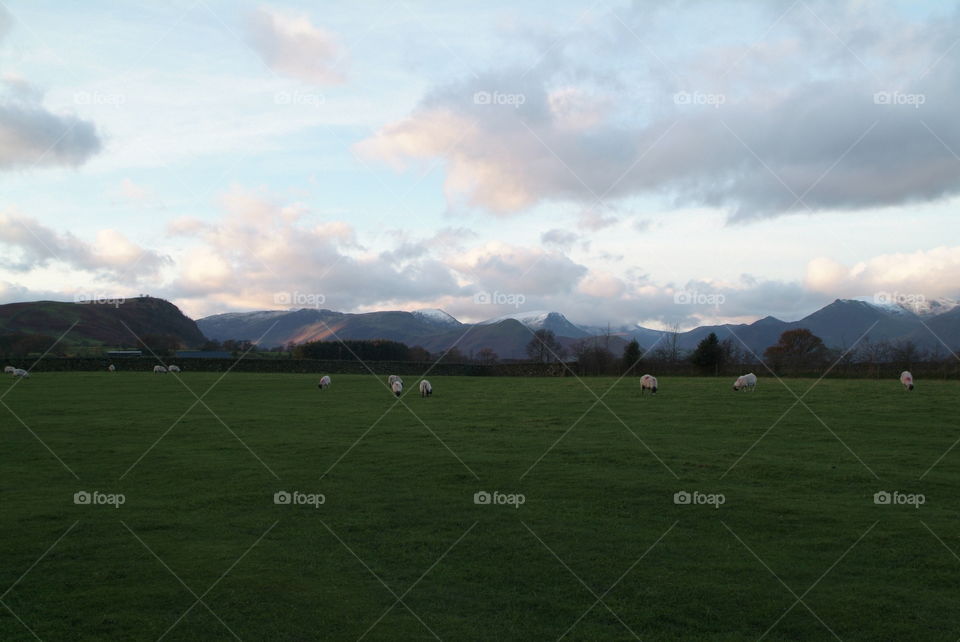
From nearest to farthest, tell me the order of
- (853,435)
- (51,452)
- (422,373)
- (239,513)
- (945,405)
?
(239,513) < (51,452) < (853,435) < (945,405) < (422,373)

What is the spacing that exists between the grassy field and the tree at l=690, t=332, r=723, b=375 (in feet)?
160

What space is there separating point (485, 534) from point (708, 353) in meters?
69.7

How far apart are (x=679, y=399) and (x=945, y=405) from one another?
12498 millimetres

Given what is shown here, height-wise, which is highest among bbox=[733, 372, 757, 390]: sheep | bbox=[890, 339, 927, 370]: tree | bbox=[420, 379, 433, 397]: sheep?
bbox=[890, 339, 927, 370]: tree

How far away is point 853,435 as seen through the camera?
25312mm

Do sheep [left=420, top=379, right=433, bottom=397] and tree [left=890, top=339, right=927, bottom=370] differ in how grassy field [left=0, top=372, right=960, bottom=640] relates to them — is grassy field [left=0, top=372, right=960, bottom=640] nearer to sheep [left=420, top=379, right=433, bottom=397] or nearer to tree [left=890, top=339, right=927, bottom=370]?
sheep [left=420, top=379, right=433, bottom=397]

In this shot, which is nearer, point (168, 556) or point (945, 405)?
point (168, 556)

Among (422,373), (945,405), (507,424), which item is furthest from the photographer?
(422,373)

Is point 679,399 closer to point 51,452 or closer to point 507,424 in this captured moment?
point 507,424

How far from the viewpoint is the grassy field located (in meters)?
9.59

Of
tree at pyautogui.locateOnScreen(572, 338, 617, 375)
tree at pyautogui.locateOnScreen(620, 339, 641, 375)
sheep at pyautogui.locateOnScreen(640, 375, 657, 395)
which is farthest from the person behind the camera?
tree at pyautogui.locateOnScreen(620, 339, 641, 375)

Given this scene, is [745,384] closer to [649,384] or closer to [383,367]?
[649,384]

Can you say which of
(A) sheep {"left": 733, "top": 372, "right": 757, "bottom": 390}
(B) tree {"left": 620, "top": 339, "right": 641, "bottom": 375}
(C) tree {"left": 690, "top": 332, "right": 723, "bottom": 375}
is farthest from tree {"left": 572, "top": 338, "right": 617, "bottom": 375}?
(A) sheep {"left": 733, "top": 372, "right": 757, "bottom": 390}

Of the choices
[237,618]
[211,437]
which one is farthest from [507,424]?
[237,618]
